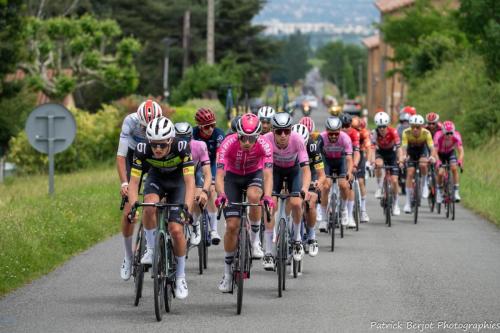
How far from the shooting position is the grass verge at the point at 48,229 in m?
14.0

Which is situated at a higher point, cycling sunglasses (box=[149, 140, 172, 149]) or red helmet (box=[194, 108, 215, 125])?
red helmet (box=[194, 108, 215, 125])

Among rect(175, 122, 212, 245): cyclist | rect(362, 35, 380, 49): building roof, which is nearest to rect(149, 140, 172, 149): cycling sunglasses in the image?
rect(175, 122, 212, 245): cyclist

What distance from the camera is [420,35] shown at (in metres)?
75.1

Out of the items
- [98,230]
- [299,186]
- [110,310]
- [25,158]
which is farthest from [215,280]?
[25,158]

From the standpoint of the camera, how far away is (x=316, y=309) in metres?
11.5

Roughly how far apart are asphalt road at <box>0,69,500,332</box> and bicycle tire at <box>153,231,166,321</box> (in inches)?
5.7

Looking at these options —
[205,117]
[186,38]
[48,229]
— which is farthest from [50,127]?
[186,38]

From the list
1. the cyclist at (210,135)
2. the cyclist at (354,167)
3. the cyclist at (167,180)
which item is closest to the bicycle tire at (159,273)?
the cyclist at (167,180)

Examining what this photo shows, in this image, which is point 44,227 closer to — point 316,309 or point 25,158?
point 316,309

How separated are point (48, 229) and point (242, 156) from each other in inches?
196

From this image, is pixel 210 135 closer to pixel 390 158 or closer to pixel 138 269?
pixel 138 269

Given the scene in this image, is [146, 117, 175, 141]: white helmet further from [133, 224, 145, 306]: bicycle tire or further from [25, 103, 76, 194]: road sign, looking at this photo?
[25, 103, 76, 194]: road sign

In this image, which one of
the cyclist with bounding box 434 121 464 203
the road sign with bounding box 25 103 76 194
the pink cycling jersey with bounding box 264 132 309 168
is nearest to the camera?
the pink cycling jersey with bounding box 264 132 309 168

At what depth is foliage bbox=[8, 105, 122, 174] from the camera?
143 ft
